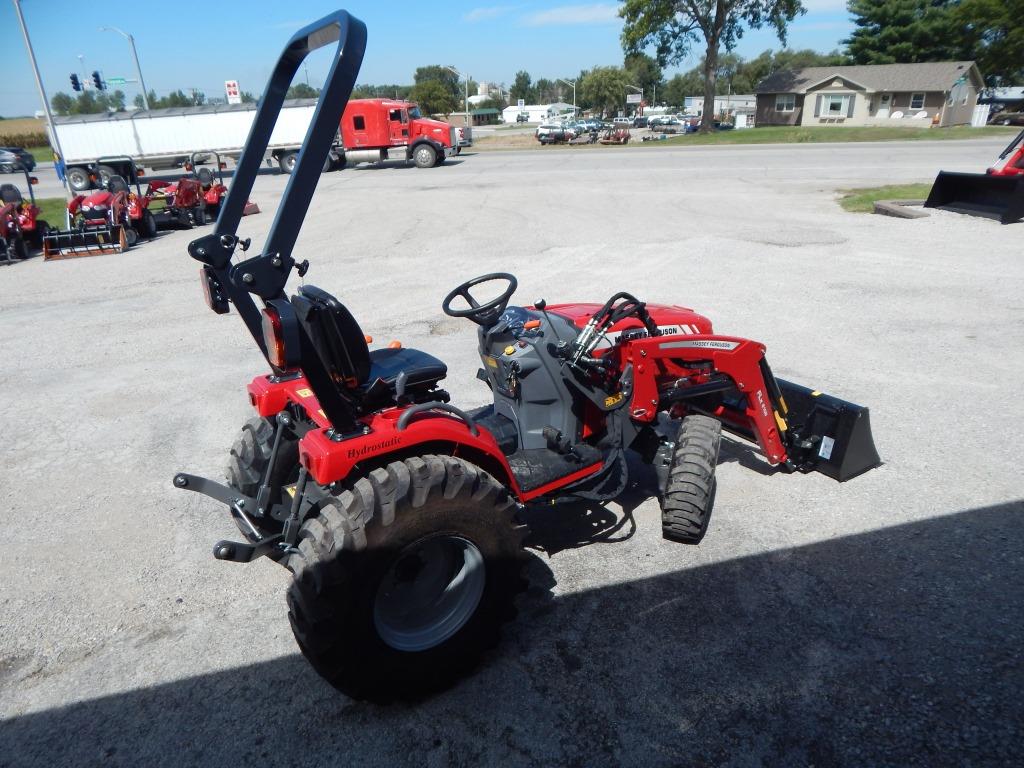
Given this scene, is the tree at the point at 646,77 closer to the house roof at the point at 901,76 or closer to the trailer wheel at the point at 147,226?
the house roof at the point at 901,76

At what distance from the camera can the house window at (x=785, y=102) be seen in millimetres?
57197

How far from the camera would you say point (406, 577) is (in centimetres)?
298

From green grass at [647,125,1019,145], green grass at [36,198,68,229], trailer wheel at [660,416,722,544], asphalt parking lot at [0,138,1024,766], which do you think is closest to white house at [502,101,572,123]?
green grass at [647,125,1019,145]

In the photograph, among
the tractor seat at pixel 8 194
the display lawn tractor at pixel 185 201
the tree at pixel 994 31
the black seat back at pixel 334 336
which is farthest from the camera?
the tree at pixel 994 31

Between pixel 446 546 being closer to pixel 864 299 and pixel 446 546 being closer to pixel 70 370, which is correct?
pixel 70 370

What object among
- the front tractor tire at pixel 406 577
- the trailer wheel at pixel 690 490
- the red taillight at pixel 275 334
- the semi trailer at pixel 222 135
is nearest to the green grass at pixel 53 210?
the semi trailer at pixel 222 135

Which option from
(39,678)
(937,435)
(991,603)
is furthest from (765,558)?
(39,678)

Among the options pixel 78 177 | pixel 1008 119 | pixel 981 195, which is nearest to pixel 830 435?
pixel 981 195

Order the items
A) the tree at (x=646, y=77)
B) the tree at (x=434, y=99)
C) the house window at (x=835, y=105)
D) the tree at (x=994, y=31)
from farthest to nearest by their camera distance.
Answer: the tree at (x=646, y=77) → the tree at (x=434, y=99) → the house window at (x=835, y=105) → the tree at (x=994, y=31)

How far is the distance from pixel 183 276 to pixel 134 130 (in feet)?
71.8

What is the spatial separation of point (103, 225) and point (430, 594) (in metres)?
13.9

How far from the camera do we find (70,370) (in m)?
7.09

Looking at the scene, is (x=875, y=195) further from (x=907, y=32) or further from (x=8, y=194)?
(x=907, y=32)

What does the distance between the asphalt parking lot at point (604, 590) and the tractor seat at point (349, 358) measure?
1.30 metres
